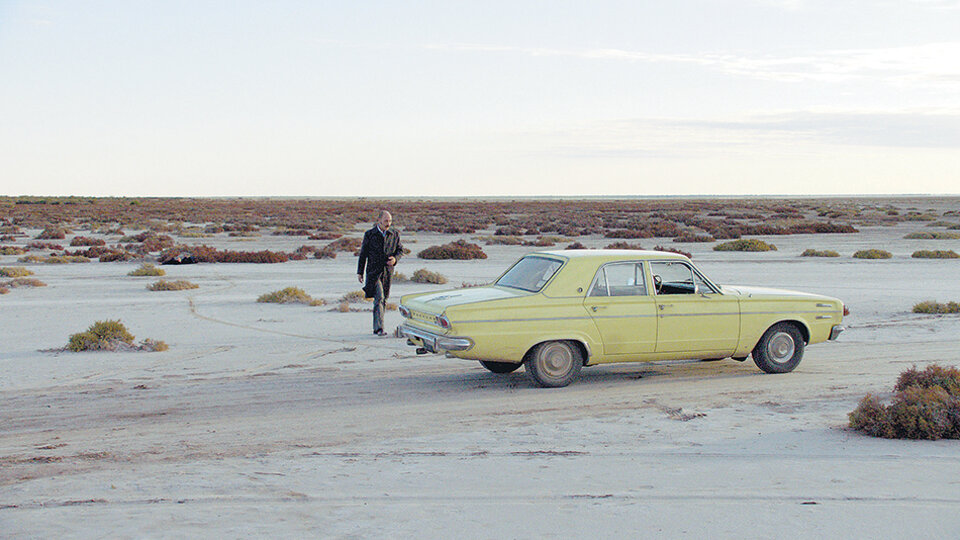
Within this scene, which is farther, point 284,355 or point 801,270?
point 801,270

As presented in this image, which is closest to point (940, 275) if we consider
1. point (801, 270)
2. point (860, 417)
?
point (801, 270)

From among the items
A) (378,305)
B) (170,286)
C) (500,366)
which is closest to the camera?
(500,366)

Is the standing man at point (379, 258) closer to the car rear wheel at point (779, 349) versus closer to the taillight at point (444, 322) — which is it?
the taillight at point (444, 322)

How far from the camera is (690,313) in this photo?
10.1 meters

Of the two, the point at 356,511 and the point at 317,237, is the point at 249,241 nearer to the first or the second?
the point at 317,237

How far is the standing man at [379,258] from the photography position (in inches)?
542

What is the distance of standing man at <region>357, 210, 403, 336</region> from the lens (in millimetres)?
13766

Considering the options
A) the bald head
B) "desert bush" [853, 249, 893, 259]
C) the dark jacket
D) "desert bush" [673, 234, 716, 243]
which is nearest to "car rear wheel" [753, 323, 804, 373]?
the dark jacket

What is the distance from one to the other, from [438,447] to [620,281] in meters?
3.52

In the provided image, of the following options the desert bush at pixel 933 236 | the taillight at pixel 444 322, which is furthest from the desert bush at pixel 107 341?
the desert bush at pixel 933 236

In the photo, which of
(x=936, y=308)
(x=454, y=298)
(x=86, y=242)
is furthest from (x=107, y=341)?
(x=86, y=242)

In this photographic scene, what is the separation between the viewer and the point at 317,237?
43.4m

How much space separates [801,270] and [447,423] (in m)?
20.9

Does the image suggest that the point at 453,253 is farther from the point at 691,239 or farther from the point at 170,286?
the point at 691,239
